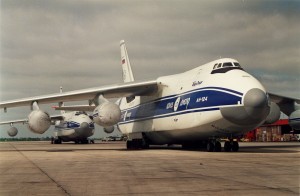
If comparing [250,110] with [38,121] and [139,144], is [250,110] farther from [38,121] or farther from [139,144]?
[38,121]

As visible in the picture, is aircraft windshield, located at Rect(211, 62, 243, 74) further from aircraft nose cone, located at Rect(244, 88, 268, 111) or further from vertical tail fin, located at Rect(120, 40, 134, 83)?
vertical tail fin, located at Rect(120, 40, 134, 83)

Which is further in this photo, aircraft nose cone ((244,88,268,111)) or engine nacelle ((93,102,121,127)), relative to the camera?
engine nacelle ((93,102,121,127))

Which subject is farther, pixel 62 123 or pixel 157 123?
pixel 62 123

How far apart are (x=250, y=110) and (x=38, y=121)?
484 inches

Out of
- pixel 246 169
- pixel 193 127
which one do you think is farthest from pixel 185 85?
pixel 246 169

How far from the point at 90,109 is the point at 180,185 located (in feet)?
97.8

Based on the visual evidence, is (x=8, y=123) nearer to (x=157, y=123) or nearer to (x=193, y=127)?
(x=157, y=123)

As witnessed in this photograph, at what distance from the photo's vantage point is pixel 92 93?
25828 mm

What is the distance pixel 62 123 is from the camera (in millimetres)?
51094

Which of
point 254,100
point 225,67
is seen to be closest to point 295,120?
point 225,67

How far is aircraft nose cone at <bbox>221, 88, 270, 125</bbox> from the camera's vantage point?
18.7 metres

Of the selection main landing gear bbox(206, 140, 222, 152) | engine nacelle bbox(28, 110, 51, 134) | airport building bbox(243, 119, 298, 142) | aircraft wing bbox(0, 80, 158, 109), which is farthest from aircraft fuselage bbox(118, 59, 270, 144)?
airport building bbox(243, 119, 298, 142)

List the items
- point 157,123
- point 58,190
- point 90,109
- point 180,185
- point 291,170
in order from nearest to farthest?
point 58,190 → point 180,185 → point 291,170 → point 157,123 → point 90,109

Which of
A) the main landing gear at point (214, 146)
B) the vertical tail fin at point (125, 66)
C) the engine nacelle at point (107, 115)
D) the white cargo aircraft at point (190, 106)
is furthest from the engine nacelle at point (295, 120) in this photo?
the vertical tail fin at point (125, 66)
